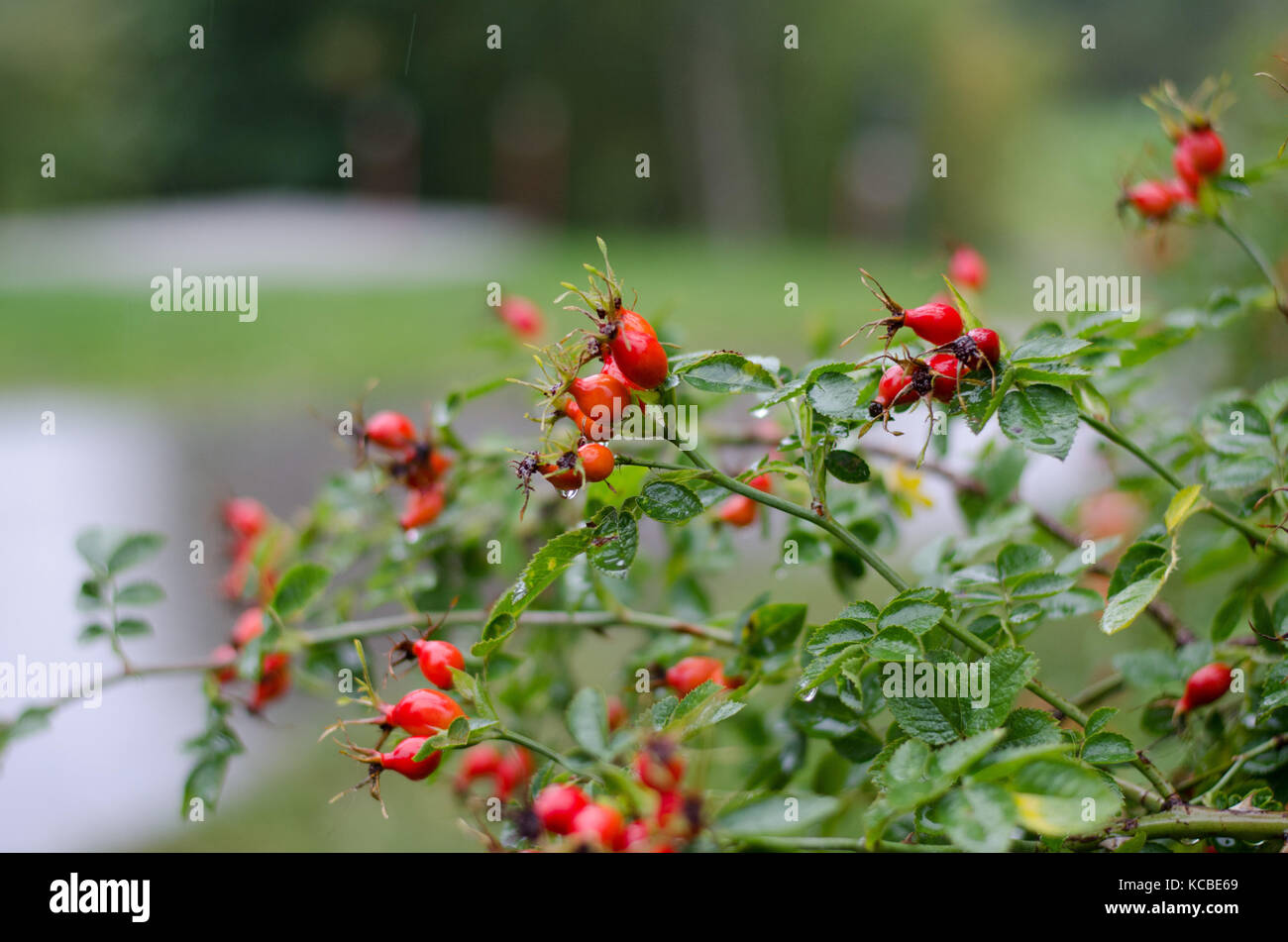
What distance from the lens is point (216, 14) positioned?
13.2 m

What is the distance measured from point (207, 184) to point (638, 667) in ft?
46.6

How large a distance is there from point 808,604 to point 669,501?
171 millimetres

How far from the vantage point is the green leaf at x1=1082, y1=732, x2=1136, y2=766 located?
2.03ft

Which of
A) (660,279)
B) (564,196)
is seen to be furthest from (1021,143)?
(660,279)

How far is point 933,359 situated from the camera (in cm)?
66

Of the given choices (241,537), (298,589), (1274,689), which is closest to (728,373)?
(1274,689)

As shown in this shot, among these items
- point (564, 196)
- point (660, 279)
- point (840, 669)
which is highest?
point (564, 196)

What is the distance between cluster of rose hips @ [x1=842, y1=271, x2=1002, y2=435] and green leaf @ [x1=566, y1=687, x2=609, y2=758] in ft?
0.83

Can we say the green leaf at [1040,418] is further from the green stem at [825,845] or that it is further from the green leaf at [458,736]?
the green leaf at [458,736]

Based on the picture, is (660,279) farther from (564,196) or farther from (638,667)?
(638,667)

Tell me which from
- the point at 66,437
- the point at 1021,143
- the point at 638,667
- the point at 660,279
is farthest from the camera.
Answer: the point at 1021,143

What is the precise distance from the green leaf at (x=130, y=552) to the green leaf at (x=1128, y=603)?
818mm
